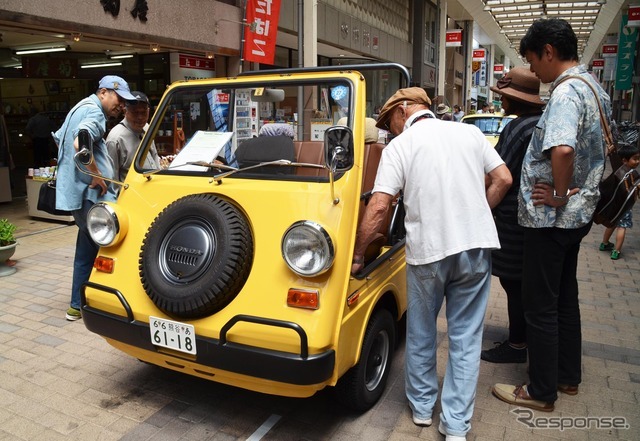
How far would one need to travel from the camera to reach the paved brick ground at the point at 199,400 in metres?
2.92

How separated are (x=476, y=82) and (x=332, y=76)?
41.4 metres

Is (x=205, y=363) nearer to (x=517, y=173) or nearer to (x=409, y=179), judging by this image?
(x=409, y=179)

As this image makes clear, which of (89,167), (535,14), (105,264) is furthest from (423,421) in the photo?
(535,14)

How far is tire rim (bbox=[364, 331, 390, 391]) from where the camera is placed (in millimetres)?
3146

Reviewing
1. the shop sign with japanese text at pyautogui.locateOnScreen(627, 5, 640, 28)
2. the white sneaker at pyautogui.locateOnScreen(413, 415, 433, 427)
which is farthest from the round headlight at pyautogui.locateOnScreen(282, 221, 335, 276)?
the shop sign with japanese text at pyautogui.locateOnScreen(627, 5, 640, 28)

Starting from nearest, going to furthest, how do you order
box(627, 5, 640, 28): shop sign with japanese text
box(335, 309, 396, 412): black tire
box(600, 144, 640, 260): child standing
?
box(335, 309, 396, 412): black tire < box(600, 144, 640, 260): child standing < box(627, 5, 640, 28): shop sign with japanese text

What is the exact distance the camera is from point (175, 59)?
404 inches

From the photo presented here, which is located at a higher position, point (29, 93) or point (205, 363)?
point (29, 93)

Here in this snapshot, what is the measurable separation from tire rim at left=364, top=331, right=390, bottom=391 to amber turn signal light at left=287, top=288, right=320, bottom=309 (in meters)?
0.74

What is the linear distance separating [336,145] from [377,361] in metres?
1.44

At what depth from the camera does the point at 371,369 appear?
10.5 ft

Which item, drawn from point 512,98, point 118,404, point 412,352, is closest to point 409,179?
point 412,352

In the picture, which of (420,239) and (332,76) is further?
(332,76)

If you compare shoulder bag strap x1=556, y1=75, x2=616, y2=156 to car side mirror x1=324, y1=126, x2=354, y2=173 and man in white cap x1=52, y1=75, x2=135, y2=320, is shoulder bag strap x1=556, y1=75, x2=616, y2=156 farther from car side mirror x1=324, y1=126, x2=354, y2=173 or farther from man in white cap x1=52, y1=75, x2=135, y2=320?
man in white cap x1=52, y1=75, x2=135, y2=320
